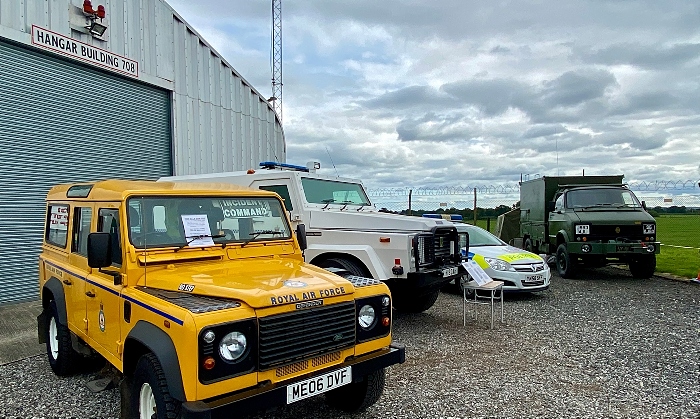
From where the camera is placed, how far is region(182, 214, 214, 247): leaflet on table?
155 inches

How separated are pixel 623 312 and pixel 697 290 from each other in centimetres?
297

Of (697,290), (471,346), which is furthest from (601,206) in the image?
(471,346)

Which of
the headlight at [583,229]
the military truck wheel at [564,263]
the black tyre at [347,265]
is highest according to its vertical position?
the headlight at [583,229]

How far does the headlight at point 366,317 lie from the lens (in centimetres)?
363

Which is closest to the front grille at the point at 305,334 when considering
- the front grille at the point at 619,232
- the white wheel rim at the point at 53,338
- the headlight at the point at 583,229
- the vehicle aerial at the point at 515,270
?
the white wheel rim at the point at 53,338

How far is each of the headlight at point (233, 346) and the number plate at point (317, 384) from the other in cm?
39

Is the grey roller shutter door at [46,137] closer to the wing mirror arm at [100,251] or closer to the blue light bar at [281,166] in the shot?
the blue light bar at [281,166]

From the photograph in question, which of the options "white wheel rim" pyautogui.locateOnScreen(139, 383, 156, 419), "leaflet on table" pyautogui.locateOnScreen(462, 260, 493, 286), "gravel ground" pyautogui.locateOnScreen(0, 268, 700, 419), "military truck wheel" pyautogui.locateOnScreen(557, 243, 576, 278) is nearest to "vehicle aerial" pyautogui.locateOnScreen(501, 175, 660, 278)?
"military truck wheel" pyautogui.locateOnScreen(557, 243, 576, 278)

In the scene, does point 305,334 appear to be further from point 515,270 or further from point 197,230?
point 515,270

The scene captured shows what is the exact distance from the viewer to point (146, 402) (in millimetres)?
3195

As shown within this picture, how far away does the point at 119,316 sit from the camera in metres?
3.58

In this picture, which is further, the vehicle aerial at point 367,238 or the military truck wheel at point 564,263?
the military truck wheel at point 564,263

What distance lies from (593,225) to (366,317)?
8.93 meters

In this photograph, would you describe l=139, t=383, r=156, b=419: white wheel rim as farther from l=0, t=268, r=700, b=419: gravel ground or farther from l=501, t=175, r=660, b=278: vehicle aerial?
l=501, t=175, r=660, b=278: vehicle aerial
